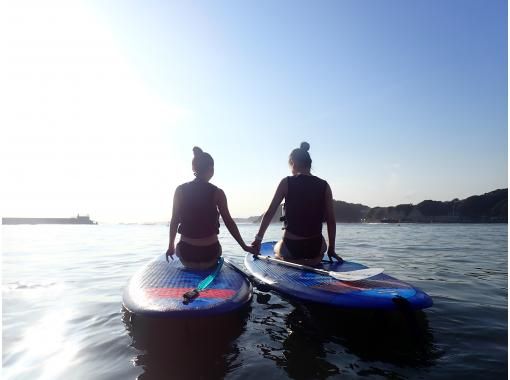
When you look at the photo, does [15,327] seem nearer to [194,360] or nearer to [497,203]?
[194,360]

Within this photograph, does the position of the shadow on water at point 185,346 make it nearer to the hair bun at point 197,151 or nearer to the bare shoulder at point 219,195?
the bare shoulder at point 219,195

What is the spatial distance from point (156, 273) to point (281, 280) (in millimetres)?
2142

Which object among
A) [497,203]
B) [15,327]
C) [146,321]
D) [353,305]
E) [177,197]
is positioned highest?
[497,203]

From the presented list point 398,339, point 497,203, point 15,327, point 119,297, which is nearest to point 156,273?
point 119,297

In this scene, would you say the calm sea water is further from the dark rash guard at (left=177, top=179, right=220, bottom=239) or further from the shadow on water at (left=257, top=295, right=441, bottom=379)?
the dark rash guard at (left=177, top=179, right=220, bottom=239)

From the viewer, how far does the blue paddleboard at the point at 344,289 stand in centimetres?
407

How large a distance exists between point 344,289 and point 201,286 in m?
1.99

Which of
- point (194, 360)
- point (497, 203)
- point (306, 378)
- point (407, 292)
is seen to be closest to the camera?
point (306, 378)

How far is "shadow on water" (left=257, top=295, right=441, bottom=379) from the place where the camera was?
337cm

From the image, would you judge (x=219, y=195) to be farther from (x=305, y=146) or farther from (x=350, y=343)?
(x=350, y=343)

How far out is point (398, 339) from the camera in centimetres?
402

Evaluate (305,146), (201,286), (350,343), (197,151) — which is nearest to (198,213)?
(197,151)

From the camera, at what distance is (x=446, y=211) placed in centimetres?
11594

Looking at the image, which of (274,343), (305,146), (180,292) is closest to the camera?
(274,343)
